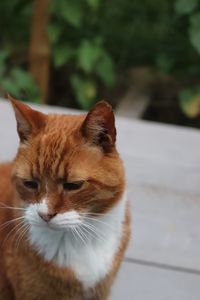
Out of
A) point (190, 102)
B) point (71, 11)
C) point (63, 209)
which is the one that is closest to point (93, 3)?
point (71, 11)

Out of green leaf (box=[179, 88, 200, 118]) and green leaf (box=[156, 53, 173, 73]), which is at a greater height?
green leaf (box=[156, 53, 173, 73])

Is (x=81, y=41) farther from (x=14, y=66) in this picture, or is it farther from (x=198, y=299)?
(x=198, y=299)

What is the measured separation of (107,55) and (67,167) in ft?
5.83

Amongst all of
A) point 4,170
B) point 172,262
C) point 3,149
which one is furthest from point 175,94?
point 4,170

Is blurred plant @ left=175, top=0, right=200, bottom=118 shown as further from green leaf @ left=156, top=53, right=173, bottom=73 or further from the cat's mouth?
the cat's mouth

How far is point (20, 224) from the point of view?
186 centimetres

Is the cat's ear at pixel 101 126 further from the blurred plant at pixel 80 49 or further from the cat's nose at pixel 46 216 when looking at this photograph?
the blurred plant at pixel 80 49

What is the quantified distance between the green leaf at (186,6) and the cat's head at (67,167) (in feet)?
5.13

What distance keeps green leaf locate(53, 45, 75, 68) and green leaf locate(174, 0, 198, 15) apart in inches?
19.5

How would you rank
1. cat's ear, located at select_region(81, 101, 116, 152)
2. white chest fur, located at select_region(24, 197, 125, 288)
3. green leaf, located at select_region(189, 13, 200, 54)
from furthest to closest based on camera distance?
1. green leaf, located at select_region(189, 13, 200, 54)
2. white chest fur, located at select_region(24, 197, 125, 288)
3. cat's ear, located at select_region(81, 101, 116, 152)

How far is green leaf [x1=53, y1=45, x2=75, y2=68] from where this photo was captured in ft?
11.1

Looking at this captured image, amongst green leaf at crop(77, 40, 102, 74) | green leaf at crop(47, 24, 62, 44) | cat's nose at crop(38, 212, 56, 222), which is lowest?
green leaf at crop(77, 40, 102, 74)

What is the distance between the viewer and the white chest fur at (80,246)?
1854 mm

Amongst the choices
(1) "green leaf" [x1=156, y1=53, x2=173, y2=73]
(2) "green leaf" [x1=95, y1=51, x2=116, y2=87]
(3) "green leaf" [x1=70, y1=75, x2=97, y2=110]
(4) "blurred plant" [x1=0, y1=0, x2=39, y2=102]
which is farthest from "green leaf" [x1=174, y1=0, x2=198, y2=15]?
(4) "blurred plant" [x1=0, y1=0, x2=39, y2=102]
